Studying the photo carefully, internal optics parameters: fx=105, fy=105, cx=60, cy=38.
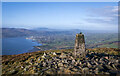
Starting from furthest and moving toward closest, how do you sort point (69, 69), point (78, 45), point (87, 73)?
point (78, 45)
point (69, 69)
point (87, 73)

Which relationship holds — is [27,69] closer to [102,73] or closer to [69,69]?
[69,69]

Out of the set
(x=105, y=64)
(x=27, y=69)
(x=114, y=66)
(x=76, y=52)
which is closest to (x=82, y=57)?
(x=76, y=52)

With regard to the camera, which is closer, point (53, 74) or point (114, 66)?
point (53, 74)

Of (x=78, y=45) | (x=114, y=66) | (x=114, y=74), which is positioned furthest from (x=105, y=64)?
(x=78, y=45)

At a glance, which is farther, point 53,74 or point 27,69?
point 27,69

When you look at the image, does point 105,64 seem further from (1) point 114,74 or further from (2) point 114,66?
→ (1) point 114,74

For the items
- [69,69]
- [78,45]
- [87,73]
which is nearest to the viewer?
[87,73]

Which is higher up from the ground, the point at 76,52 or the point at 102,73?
the point at 76,52

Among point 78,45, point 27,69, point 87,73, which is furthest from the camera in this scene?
point 78,45

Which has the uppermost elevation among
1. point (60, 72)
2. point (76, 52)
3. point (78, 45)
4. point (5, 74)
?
point (78, 45)
